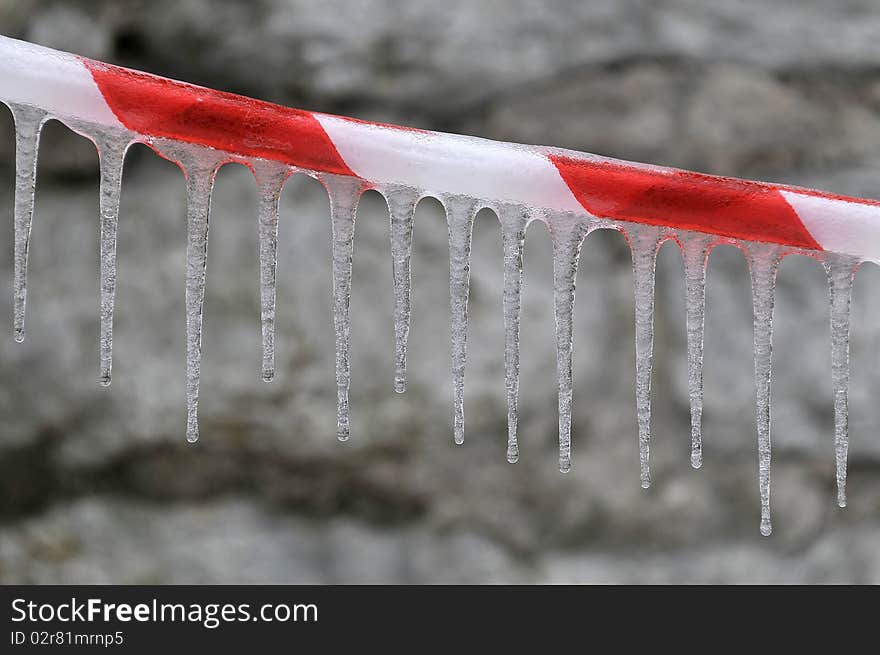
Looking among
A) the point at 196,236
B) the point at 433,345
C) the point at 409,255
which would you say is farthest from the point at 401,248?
the point at 433,345

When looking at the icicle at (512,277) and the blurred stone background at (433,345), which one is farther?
the blurred stone background at (433,345)

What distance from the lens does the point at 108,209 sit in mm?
546

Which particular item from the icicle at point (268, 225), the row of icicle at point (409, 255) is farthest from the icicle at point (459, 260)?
the icicle at point (268, 225)

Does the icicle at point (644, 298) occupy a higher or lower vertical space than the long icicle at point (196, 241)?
lower

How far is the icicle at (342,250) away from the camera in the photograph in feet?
1.76

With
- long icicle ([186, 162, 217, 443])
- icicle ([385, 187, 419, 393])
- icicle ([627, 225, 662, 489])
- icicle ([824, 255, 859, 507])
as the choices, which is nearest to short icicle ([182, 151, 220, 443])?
long icicle ([186, 162, 217, 443])

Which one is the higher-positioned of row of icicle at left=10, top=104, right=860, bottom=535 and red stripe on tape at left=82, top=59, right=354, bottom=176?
red stripe on tape at left=82, top=59, right=354, bottom=176

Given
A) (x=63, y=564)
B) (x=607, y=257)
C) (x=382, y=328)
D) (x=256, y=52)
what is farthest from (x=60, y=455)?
(x=607, y=257)

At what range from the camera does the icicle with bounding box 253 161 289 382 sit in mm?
534

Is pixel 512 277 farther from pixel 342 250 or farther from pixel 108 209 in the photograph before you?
pixel 108 209

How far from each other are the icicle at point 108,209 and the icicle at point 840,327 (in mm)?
432

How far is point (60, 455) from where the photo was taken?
3.07ft

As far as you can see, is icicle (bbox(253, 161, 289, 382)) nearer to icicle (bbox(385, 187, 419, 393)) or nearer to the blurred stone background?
icicle (bbox(385, 187, 419, 393))

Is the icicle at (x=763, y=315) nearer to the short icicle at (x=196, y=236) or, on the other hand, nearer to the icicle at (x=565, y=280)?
the icicle at (x=565, y=280)
